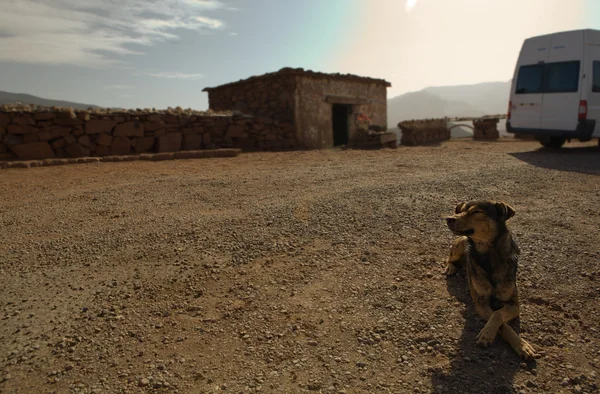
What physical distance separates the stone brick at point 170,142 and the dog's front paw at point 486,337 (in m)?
10.4

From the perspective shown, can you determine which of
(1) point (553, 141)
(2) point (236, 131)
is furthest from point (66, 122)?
(1) point (553, 141)

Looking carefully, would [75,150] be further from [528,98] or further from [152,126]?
[528,98]

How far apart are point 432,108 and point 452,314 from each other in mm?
188525

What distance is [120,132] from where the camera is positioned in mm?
10344

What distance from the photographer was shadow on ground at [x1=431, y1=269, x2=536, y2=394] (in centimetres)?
176

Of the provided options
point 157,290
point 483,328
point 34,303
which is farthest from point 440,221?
point 34,303

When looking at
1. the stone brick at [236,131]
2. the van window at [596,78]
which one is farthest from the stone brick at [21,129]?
the van window at [596,78]

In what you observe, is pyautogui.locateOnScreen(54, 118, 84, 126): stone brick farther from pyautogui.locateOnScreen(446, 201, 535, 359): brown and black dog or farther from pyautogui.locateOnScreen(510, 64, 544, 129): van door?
pyautogui.locateOnScreen(510, 64, 544, 129): van door

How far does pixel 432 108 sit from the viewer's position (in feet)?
574

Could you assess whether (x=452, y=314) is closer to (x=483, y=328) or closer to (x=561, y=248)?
(x=483, y=328)

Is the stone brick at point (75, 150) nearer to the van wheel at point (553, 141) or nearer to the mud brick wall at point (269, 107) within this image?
the mud brick wall at point (269, 107)

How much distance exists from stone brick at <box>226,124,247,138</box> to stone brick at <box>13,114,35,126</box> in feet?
17.4

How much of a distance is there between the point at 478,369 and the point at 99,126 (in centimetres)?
1071

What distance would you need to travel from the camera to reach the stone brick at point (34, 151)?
909 centimetres
